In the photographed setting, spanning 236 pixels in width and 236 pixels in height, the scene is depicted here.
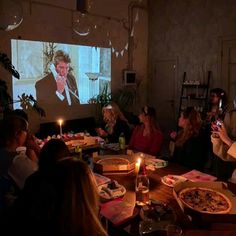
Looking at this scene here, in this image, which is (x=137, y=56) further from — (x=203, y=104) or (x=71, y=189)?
(x=71, y=189)

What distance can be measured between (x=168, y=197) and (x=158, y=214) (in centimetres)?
A: 36

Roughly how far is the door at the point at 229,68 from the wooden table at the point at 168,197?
3298 millimetres

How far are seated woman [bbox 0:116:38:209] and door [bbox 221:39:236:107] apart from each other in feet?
13.8

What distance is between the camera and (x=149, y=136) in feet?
11.8

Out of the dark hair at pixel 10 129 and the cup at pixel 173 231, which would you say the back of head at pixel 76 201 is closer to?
the cup at pixel 173 231

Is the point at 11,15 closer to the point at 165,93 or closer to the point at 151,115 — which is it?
the point at 151,115

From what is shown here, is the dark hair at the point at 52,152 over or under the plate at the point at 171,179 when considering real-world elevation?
over

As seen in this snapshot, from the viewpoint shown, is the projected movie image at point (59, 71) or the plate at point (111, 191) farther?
the projected movie image at point (59, 71)

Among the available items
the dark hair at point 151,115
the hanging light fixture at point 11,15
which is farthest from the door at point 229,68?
the hanging light fixture at point 11,15

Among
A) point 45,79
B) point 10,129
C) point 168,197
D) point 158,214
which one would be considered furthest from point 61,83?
point 158,214

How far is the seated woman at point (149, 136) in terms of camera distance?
3514 mm

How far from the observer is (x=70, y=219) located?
1106mm

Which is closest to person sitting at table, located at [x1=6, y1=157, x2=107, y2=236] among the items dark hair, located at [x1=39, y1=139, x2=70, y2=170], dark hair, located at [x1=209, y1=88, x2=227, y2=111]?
dark hair, located at [x1=39, y1=139, x2=70, y2=170]

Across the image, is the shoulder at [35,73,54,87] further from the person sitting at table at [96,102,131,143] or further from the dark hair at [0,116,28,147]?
the dark hair at [0,116,28,147]
